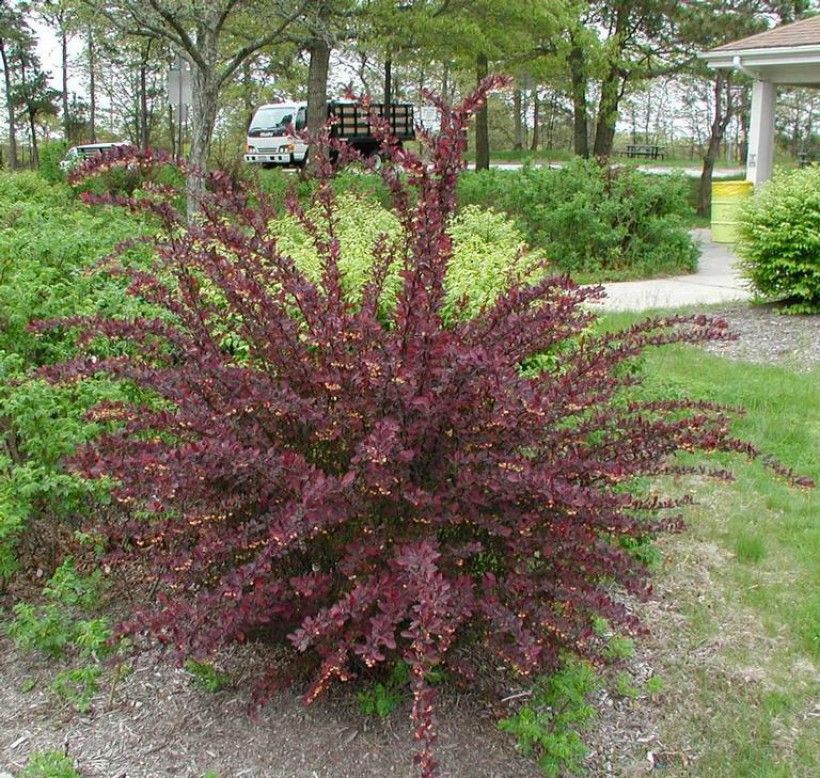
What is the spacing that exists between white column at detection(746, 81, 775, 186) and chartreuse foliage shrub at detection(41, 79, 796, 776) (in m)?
13.4

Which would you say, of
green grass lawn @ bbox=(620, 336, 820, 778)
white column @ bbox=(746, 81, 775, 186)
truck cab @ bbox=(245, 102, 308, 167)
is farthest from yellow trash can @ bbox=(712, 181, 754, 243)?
truck cab @ bbox=(245, 102, 308, 167)

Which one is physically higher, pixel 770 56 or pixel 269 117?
pixel 269 117

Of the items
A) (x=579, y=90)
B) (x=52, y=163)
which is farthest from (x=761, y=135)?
(x=52, y=163)

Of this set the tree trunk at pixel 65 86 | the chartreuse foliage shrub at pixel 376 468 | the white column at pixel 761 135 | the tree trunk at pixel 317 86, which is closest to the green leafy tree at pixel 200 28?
the tree trunk at pixel 317 86

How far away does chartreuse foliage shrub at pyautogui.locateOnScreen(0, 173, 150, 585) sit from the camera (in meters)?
3.11

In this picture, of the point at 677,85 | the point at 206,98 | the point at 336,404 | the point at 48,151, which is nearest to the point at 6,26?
the point at 48,151

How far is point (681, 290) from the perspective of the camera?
1049 cm

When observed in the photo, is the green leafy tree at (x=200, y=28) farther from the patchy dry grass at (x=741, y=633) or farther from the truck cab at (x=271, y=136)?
the truck cab at (x=271, y=136)

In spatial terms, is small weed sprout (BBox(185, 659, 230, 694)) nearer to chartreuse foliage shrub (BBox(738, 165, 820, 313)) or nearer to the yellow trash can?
chartreuse foliage shrub (BBox(738, 165, 820, 313))

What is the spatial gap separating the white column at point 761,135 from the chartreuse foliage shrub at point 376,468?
13.4m

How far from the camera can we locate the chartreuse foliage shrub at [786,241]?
827 cm

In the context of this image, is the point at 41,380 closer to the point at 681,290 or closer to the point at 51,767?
the point at 51,767

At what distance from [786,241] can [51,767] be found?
25.0 ft

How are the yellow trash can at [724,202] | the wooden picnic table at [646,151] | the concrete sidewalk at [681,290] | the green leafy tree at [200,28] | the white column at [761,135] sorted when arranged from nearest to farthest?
the concrete sidewalk at [681,290], the green leafy tree at [200,28], the yellow trash can at [724,202], the white column at [761,135], the wooden picnic table at [646,151]
